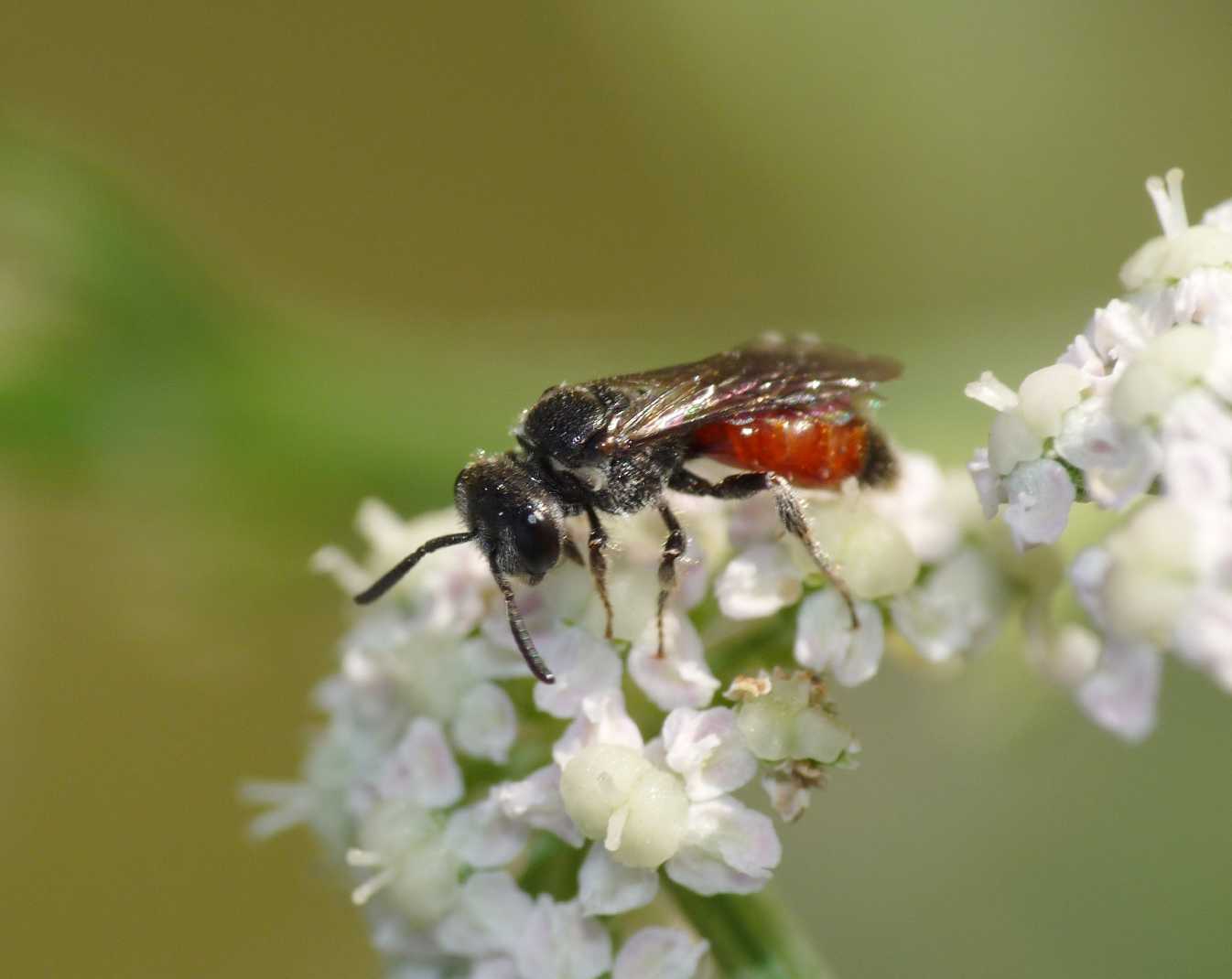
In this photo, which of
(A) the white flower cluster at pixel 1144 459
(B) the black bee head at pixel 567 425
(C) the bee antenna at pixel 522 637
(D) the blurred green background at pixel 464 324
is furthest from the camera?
(D) the blurred green background at pixel 464 324

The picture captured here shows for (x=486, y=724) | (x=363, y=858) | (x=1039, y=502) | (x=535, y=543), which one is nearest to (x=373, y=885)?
(x=363, y=858)

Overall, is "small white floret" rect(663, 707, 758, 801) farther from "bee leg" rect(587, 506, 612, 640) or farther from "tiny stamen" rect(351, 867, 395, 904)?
"tiny stamen" rect(351, 867, 395, 904)

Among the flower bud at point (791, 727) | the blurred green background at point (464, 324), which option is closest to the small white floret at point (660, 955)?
the flower bud at point (791, 727)

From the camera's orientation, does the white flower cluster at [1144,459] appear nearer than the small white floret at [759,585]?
Yes

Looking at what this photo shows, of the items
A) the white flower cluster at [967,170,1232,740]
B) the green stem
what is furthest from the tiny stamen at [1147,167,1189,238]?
the green stem

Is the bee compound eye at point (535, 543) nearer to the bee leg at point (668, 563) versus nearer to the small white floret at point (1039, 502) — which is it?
the bee leg at point (668, 563)

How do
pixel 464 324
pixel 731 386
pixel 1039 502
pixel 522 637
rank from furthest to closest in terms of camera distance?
pixel 464 324 → pixel 731 386 → pixel 522 637 → pixel 1039 502

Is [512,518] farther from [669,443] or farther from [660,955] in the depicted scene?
[660,955]
